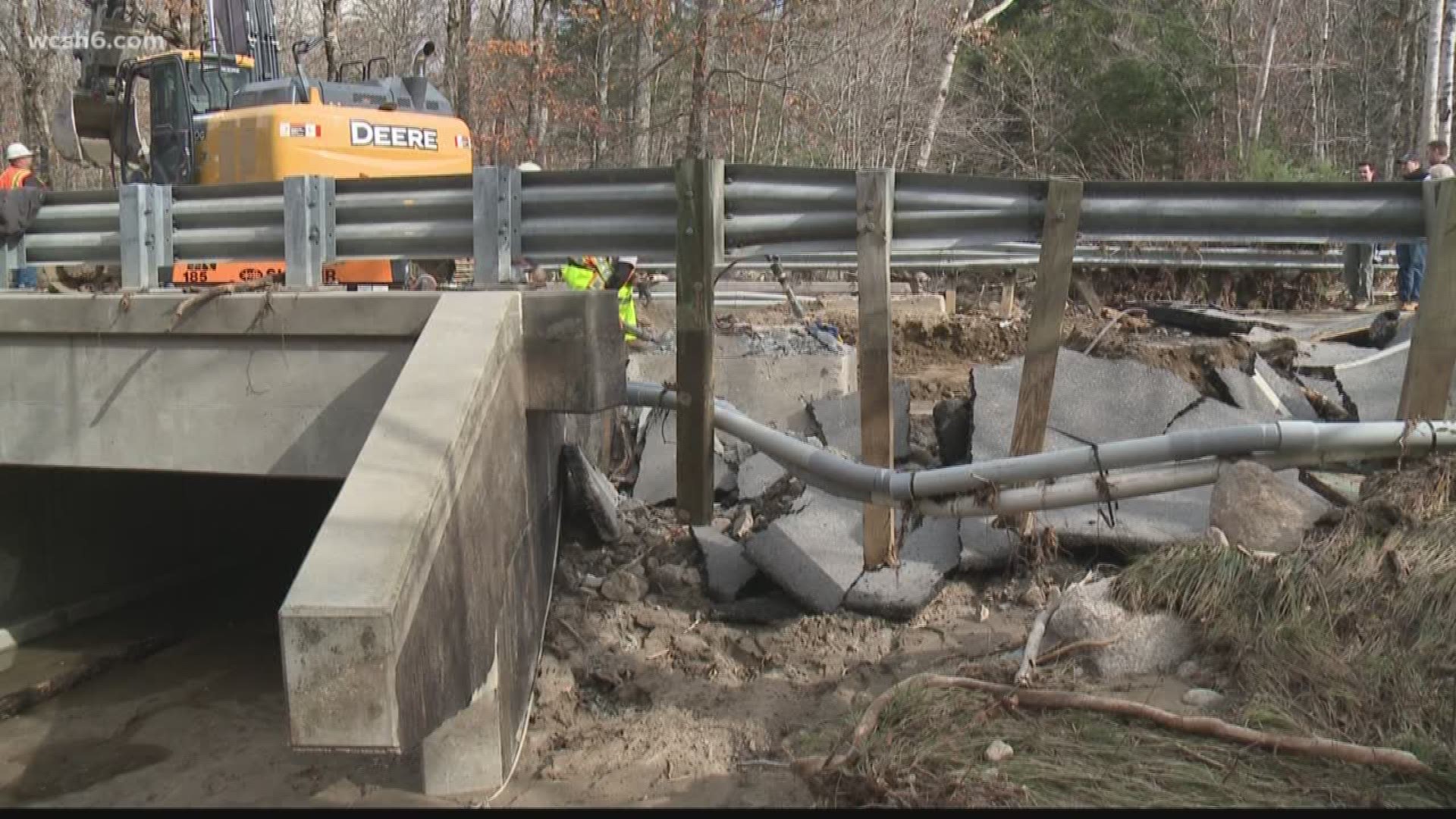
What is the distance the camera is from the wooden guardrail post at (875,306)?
5688 mm

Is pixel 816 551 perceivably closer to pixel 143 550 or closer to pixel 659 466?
pixel 659 466

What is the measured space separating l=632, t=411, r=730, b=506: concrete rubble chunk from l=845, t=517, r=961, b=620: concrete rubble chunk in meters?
1.91

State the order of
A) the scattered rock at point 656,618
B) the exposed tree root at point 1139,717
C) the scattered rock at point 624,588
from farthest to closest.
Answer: the scattered rock at point 624,588 < the scattered rock at point 656,618 < the exposed tree root at point 1139,717

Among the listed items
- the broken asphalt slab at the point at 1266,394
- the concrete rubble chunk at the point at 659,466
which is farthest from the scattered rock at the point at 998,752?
the concrete rubble chunk at the point at 659,466

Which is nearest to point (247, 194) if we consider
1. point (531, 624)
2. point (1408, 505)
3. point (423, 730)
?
point (531, 624)

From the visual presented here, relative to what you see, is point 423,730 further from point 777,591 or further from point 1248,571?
point 1248,571

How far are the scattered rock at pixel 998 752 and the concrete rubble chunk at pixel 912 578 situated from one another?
5.44 ft

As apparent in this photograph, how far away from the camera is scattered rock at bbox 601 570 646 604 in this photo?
21.6ft

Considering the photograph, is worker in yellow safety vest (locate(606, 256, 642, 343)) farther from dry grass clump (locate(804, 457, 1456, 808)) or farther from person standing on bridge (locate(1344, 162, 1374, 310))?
person standing on bridge (locate(1344, 162, 1374, 310))

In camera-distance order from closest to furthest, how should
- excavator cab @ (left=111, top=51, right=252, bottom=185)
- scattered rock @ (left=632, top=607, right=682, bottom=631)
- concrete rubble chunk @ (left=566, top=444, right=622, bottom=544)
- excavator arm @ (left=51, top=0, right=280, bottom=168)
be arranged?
scattered rock @ (left=632, top=607, right=682, bottom=631)
concrete rubble chunk @ (left=566, top=444, right=622, bottom=544)
excavator cab @ (left=111, top=51, right=252, bottom=185)
excavator arm @ (left=51, top=0, right=280, bottom=168)

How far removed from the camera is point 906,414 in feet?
24.3

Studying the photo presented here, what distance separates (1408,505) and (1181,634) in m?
1.14

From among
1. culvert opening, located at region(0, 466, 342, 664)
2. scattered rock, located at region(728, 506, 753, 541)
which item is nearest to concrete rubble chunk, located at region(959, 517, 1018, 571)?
scattered rock, located at region(728, 506, 753, 541)

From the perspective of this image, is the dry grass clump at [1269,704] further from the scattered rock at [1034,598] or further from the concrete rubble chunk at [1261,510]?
the scattered rock at [1034,598]
